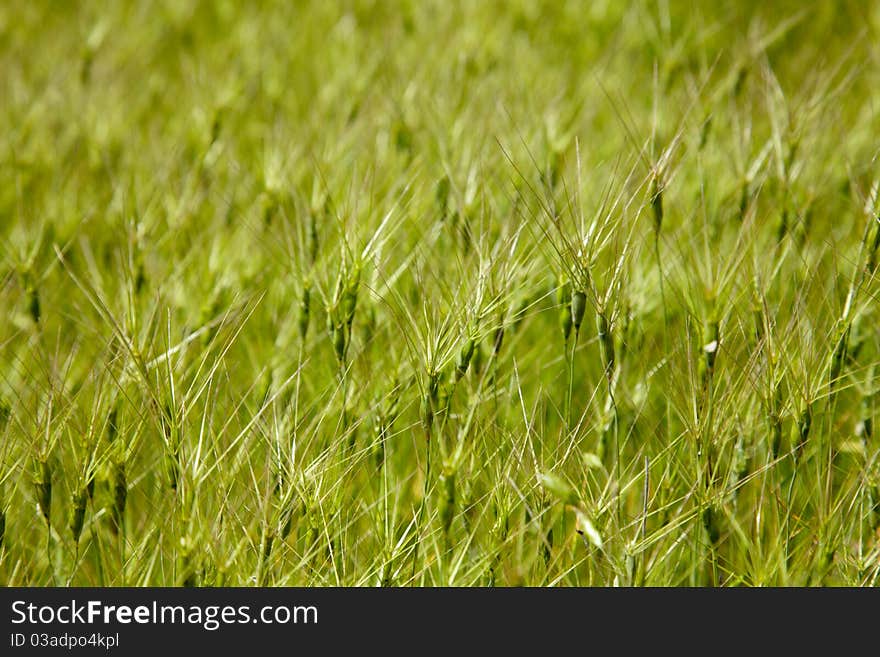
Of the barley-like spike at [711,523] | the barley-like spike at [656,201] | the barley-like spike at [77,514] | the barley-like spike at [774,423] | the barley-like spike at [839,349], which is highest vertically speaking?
the barley-like spike at [656,201]

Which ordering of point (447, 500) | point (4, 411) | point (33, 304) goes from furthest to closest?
point (33, 304), point (4, 411), point (447, 500)

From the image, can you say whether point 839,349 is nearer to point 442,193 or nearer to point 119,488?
point 442,193

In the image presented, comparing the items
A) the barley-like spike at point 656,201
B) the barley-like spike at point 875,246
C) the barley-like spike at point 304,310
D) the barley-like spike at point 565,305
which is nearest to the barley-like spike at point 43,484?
the barley-like spike at point 304,310

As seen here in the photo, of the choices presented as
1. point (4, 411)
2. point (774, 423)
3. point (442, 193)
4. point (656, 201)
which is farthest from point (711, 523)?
point (4, 411)

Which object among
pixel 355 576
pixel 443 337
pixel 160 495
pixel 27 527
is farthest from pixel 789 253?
pixel 27 527

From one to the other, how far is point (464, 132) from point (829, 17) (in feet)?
2.81

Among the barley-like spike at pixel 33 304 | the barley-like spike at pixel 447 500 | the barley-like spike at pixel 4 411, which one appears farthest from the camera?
the barley-like spike at pixel 33 304

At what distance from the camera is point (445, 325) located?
79cm

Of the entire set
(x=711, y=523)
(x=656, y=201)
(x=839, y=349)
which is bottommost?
(x=711, y=523)

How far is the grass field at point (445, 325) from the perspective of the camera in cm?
76

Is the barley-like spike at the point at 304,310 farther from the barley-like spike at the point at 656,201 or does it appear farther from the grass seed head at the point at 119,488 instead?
the barley-like spike at the point at 656,201

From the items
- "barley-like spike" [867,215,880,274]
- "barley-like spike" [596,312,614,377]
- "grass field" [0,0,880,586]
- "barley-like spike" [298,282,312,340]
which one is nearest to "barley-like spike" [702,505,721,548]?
"grass field" [0,0,880,586]

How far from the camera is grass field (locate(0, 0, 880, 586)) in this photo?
2.49ft
